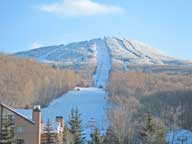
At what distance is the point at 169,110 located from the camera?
97.3m

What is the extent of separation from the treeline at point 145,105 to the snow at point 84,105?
9.81ft

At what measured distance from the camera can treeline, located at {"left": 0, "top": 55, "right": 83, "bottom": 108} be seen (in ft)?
404

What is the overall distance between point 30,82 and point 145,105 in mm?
45948

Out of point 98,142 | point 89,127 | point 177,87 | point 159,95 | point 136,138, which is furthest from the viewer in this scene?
point 177,87

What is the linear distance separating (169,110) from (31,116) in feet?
170

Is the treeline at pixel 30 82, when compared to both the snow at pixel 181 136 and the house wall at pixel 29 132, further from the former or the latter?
the house wall at pixel 29 132

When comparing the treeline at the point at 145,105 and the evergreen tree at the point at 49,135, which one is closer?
the evergreen tree at the point at 49,135

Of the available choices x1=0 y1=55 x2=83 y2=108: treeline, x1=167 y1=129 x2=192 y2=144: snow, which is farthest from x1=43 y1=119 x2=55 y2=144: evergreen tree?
x1=0 y1=55 x2=83 y2=108: treeline

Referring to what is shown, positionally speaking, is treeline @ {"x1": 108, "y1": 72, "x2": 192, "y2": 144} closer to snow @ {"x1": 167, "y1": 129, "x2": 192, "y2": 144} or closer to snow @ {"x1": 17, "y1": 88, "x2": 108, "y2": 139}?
snow @ {"x1": 167, "y1": 129, "x2": 192, "y2": 144}

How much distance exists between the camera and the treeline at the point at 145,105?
64750 mm

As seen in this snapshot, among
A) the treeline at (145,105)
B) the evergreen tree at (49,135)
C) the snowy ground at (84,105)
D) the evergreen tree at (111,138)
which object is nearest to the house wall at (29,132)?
the evergreen tree at (49,135)

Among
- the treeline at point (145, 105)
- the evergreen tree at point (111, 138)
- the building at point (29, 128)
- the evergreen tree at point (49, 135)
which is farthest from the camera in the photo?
the treeline at point (145, 105)

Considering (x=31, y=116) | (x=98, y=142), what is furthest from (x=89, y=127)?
(x=98, y=142)

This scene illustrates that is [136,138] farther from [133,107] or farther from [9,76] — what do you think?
[9,76]
